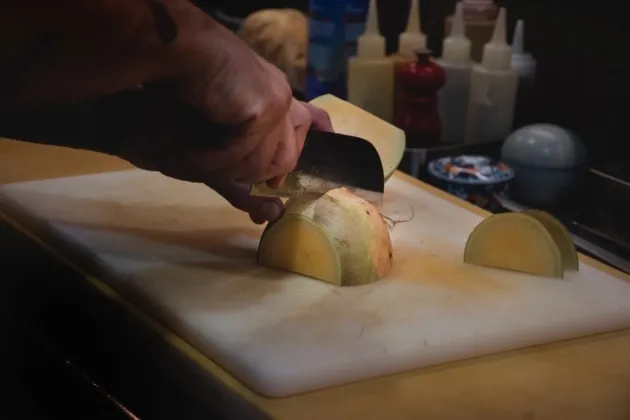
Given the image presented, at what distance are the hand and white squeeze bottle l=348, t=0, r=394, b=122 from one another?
1.38ft

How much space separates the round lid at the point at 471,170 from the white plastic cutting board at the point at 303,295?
123 mm

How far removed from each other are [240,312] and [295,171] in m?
0.16

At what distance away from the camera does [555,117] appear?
109 cm

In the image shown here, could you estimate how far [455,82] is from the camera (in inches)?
44.5

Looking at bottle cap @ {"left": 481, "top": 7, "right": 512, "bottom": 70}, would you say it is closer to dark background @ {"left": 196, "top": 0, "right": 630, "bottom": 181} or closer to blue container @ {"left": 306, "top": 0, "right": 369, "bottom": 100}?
dark background @ {"left": 196, "top": 0, "right": 630, "bottom": 181}

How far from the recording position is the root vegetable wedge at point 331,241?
0.65m

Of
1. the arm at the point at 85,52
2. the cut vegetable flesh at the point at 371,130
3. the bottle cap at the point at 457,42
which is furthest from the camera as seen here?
the bottle cap at the point at 457,42

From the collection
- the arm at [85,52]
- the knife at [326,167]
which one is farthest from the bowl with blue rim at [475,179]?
the arm at [85,52]

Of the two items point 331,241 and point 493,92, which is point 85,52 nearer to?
point 331,241

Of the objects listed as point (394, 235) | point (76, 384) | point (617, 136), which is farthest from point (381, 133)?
point (76, 384)

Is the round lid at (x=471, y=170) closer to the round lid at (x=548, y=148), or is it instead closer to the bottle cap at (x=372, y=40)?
the round lid at (x=548, y=148)

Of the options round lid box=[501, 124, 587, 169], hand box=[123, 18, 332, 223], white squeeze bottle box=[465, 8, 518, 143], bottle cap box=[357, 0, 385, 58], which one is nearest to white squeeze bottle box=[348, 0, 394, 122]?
bottle cap box=[357, 0, 385, 58]

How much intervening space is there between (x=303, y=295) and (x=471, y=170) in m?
0.39

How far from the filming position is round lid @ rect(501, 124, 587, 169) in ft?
3.11
